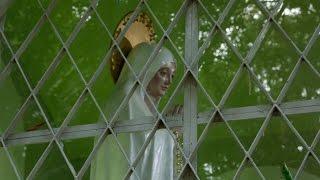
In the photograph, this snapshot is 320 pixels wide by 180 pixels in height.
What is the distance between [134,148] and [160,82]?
39 centimetres

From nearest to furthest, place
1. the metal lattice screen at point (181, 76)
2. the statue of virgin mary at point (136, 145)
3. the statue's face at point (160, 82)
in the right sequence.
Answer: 1. the statue of virgin mary at point (136, 145)
2. the statue's face at point (160, 82)
3. the metal lattice screen at point (181, 76)

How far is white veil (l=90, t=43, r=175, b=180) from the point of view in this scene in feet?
9.67

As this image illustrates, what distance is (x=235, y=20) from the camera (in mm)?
4203

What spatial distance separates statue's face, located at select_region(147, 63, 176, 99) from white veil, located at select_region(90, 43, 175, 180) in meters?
0.08

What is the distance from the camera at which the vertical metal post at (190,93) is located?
2.29 m

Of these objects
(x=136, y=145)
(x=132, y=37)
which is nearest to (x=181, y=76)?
(x=132, y=37)

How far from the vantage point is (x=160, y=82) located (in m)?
3.23

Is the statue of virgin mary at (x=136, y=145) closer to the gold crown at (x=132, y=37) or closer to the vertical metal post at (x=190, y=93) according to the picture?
the gold crown at (x=132, y=37)

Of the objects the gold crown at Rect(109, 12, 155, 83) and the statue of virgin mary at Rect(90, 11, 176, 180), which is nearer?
the statue of virgin mary at Rect(90, 11, 176, 180)

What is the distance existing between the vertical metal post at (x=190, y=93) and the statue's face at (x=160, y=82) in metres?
0.81

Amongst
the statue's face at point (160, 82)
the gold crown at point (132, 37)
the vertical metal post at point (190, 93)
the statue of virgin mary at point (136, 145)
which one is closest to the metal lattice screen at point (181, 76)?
the gold crown at point (132, 37)

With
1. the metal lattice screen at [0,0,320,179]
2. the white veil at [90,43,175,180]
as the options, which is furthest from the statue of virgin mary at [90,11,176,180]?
the metal lattice screen at [0,0,320,179]

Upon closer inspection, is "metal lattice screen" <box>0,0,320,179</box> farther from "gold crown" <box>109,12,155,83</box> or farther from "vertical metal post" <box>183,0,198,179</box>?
"vertical metal post" <box>183,0,198,179</box>

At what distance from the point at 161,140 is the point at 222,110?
0.81 m
